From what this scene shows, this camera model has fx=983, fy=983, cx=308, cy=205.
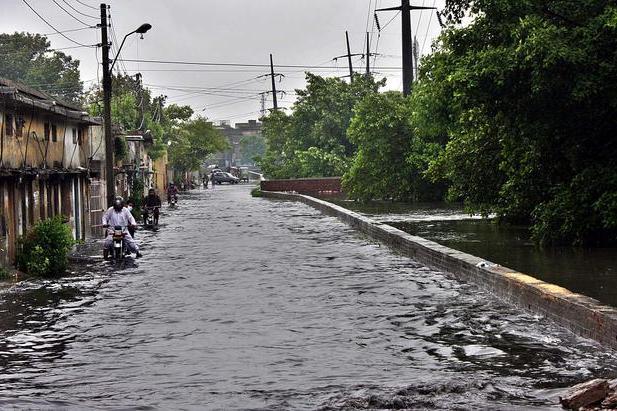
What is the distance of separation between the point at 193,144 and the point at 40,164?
6919 cm

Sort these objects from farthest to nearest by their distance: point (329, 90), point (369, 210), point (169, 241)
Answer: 1. point (329, 90)
2. point (369, 210)
3. point (169, 241)

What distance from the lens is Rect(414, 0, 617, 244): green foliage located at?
18.1m

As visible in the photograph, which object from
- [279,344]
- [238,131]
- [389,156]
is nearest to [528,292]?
[279,344]

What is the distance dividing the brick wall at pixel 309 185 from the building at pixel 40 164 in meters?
33.9

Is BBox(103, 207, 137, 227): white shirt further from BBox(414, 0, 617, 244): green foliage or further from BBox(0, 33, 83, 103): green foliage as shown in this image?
BBox(0, 33, 83, 103): green foliage

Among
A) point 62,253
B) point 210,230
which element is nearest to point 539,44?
point 62,253

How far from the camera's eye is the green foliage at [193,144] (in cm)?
8569

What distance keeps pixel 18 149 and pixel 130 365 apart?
546 inches

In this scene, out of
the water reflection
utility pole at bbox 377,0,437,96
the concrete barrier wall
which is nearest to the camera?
the concrete barrier wall

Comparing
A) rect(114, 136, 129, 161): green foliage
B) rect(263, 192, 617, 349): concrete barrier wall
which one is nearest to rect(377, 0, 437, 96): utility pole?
rect(114, 136, 129, 161): green foliage

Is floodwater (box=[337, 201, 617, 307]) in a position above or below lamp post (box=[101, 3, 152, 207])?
below

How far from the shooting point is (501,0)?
20.2m

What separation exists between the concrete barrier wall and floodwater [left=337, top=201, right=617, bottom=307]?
0.81 metres

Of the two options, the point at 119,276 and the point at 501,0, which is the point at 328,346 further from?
the point at 501,0
